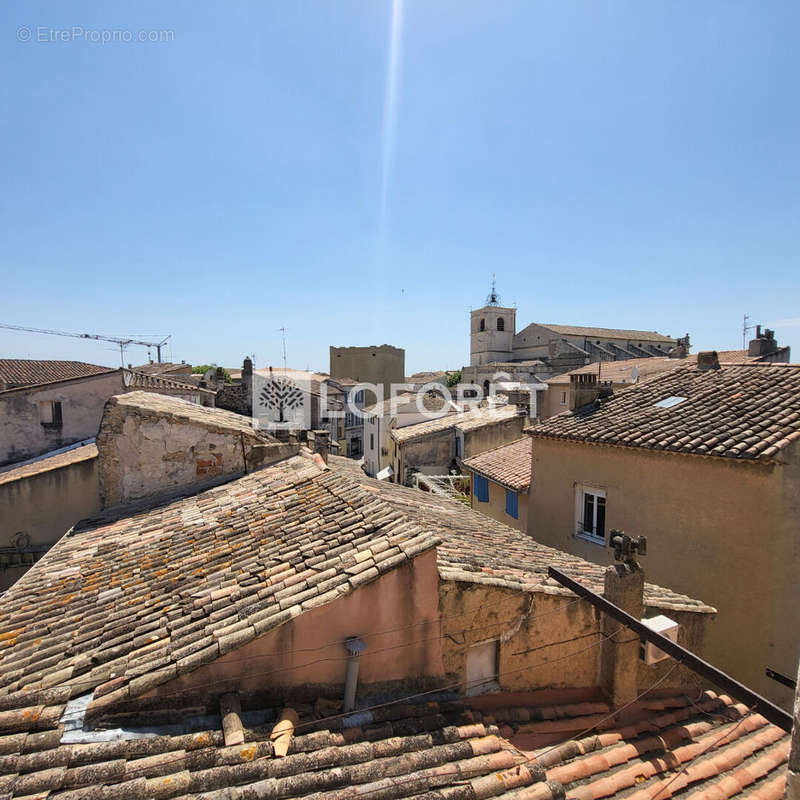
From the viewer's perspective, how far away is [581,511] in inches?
426

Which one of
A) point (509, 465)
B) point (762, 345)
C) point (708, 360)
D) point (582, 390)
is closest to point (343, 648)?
point (582, 390)

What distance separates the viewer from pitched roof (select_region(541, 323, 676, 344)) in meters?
61.3

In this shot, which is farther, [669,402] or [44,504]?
[669,402]

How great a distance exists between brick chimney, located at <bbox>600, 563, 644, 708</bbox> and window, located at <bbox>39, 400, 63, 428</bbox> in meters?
18.0

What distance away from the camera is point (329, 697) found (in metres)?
3.75

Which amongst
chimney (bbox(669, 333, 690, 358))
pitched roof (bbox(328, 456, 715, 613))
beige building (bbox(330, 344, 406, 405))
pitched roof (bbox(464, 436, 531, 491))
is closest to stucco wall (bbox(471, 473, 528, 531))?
pitched roof (bbox(464, 436, 531, 491))

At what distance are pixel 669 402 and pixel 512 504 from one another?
16.5 ft

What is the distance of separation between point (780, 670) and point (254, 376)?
2344cm

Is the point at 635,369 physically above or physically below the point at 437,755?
above

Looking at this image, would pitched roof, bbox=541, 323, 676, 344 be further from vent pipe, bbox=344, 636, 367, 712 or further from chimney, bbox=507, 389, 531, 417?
vent pipe, bbox=344, 636, 367, 712

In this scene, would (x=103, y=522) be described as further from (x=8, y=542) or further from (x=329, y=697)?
(x=329, y=697)

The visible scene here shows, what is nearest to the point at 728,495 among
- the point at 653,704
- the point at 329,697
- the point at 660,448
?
the point at 660,448

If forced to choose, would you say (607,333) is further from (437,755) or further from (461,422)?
(437,755)

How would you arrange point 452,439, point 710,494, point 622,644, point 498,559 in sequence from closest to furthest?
point 622,644, point 498,559, point 710,494, point 452,439
